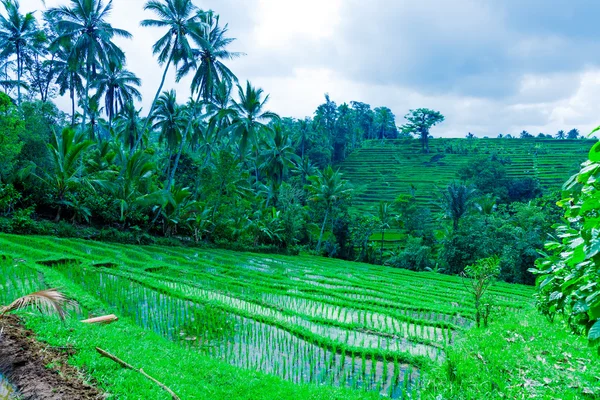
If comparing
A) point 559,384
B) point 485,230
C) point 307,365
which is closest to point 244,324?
point 307,365

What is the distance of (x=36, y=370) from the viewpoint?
13.1ft

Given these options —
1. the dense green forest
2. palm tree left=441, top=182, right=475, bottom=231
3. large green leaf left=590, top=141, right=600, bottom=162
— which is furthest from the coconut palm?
palm tree left=441, top=182, right=475, bottom=231

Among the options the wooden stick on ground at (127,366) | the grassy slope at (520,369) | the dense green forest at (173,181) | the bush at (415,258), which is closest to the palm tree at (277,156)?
the dense green forest at (173,181)

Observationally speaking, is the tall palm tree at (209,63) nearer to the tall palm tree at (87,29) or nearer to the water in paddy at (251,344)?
the tall palm tree at (87,29)

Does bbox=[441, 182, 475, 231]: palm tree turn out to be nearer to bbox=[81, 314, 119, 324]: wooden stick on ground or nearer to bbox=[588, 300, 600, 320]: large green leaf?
bbox=[81, 314, 119, 324]: wooden stick on ground

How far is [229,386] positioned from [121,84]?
23.8 meters

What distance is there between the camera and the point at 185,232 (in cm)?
1908

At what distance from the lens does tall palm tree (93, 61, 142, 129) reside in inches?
905

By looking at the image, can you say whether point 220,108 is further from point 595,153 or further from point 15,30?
point 595,153

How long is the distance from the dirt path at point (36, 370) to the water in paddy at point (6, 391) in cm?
4

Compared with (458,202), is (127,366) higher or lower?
lower

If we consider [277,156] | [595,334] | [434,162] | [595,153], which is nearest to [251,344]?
[595,334]

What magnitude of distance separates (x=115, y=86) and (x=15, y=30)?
17.6 ft

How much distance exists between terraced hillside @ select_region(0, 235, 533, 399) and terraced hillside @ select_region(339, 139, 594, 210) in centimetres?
2962
